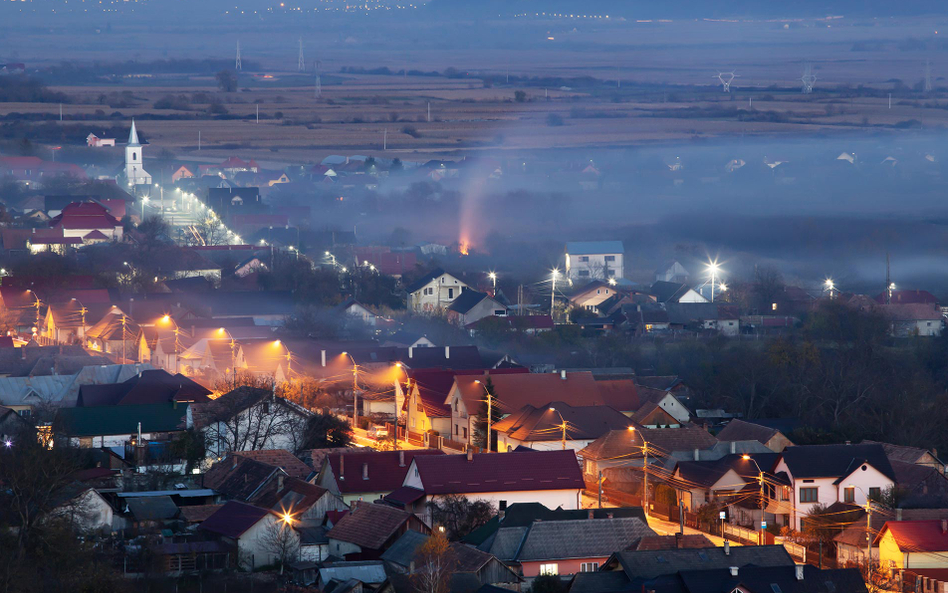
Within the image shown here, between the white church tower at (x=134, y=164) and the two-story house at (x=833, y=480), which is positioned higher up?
the white church tower at (x=134, y=164)

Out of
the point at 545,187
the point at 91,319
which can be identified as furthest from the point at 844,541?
the point at 545,187

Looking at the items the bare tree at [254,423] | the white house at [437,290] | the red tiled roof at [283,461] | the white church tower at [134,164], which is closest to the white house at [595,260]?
the white house at [437,290]

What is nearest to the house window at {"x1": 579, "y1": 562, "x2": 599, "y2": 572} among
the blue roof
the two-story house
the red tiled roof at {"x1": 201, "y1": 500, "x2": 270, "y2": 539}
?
the red tiled roof at {"x1": 201, "y1": 500, "x2": 270, "y2": 539}

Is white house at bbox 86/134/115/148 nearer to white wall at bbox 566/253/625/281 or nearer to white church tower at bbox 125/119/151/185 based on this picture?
white church tower at bbox 125/119/151/185

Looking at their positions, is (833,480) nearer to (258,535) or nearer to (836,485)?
(836,485)

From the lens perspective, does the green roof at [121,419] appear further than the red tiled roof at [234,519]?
Yes

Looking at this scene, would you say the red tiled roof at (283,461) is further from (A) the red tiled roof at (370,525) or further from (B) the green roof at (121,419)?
(A) the red tiled roof at (370,525)

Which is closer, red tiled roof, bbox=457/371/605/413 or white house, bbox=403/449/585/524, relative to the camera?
white house, bbox=403/449/585/524

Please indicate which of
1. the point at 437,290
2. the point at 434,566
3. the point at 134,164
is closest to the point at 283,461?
the point at 434,566
